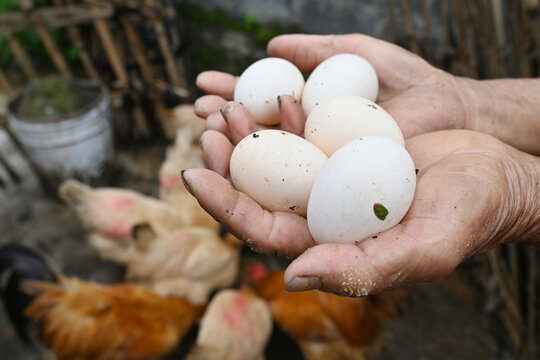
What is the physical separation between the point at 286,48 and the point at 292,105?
46 cm

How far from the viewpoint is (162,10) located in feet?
9.78

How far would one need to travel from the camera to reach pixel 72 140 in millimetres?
2773

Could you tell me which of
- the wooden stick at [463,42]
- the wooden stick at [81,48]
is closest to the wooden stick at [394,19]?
the wooden stick at [463,42]

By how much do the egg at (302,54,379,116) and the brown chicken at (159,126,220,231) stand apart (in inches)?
50.1

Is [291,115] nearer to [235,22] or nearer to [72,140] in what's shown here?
→ [72,140]

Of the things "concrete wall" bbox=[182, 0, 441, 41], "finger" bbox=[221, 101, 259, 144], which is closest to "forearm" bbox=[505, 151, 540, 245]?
"finger" bbox=[221, 101, 259, 144]

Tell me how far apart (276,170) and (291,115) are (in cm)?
28

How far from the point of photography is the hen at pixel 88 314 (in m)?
1.75

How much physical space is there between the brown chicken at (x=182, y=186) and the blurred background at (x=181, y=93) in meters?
0.45

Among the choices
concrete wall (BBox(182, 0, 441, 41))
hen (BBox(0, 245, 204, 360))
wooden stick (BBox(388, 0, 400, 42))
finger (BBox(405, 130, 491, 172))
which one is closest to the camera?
finger (BBox(405, 130, 491, 172))

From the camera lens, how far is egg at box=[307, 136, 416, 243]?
0.90 meters

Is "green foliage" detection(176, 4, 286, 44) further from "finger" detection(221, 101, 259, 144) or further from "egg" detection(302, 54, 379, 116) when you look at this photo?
"finger" detection(221, 101, 259, 144)

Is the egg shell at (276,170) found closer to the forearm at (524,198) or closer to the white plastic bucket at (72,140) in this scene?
the forearm at (524,198)

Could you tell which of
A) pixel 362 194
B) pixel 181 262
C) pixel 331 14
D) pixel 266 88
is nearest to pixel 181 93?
pixel 331 14
